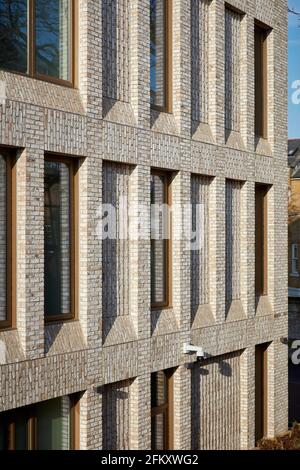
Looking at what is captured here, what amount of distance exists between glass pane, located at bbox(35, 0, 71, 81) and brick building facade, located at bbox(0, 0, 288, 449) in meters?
0.15

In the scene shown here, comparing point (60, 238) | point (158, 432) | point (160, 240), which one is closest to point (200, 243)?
point (160, 240)

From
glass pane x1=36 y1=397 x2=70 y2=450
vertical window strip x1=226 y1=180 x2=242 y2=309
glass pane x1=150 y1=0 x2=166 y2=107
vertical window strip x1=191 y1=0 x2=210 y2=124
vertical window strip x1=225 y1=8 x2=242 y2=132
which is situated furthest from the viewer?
vertical window strip x1=226 y1=180 x2=242 y2=309

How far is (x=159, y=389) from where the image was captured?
1296 centimetres

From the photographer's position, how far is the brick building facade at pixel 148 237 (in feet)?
32.7

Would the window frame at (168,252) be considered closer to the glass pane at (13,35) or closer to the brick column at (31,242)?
the brick column at (31,242)

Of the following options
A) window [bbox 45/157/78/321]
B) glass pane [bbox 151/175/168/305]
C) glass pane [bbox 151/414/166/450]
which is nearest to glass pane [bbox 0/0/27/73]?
window [bbox 45/157/78/321]

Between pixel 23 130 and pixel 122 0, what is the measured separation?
3.57m

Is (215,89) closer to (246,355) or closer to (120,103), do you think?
(120,103)

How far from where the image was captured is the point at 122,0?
11953 millimetres

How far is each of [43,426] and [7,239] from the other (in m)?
2.75

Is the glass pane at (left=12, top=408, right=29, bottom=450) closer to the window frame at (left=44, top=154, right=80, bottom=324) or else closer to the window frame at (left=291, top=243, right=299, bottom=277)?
the window frame at (left=44, top=154, right=80, bottom=324)

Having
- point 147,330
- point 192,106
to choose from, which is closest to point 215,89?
point 192,106

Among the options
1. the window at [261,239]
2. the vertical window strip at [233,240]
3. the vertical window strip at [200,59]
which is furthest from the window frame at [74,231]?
the window at [261,239]

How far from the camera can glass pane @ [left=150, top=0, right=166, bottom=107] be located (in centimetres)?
1291
